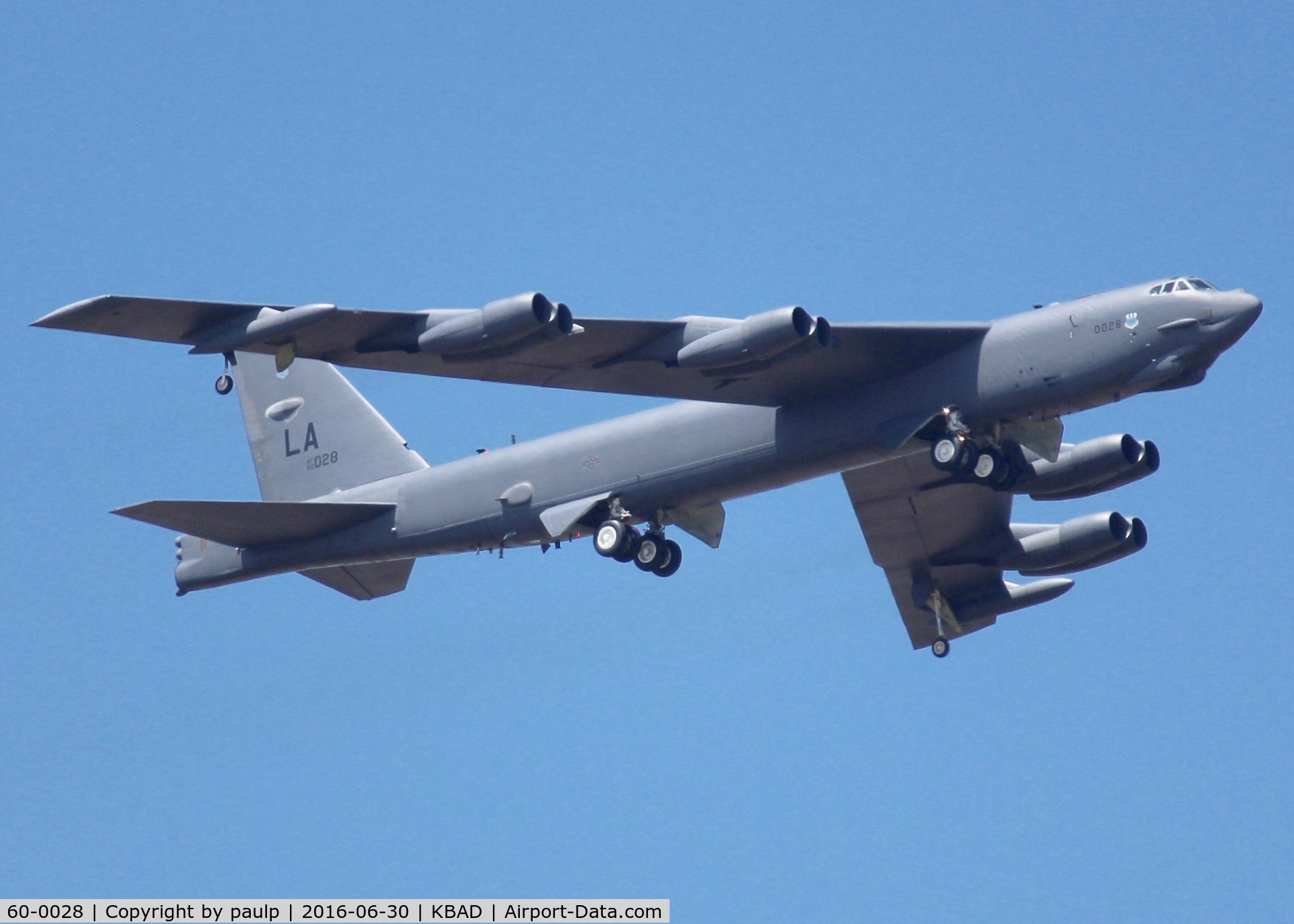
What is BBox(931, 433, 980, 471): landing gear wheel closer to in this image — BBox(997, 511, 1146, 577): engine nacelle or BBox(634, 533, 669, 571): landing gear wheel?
BBox(634, 533, 669, 571): landing gear wheel

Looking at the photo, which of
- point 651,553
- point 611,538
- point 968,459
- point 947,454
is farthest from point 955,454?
point 611,538

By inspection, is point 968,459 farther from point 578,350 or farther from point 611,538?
point 611,538

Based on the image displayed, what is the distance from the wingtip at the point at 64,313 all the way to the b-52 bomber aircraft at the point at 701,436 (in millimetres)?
35

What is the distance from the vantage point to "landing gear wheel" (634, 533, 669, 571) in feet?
106

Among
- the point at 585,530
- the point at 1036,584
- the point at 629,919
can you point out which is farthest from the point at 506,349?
the point at 1036,584

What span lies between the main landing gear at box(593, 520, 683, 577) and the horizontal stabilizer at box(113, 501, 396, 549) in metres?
4.50

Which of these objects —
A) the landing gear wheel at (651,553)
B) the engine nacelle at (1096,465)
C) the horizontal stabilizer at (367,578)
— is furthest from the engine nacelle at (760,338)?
the horizontal stabilizer at (367,578)

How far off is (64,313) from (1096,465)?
17.3 meters

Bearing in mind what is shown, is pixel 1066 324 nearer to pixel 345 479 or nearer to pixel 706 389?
pixel 706 389

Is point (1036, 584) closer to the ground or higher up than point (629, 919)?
higher up

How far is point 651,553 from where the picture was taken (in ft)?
106

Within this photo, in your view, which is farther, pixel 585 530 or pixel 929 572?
pixel 929 572

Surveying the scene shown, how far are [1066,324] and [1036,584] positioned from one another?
1024 centimetres

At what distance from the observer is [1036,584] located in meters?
37.1
